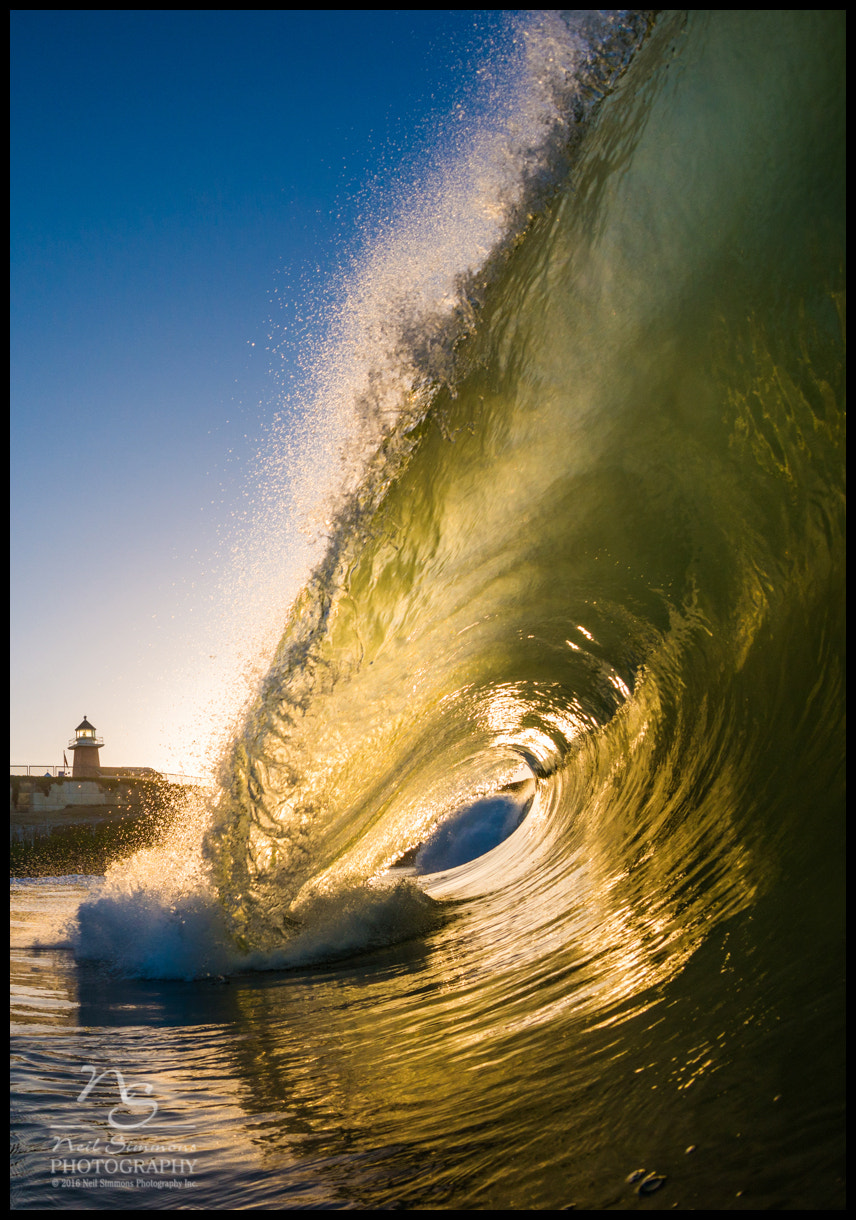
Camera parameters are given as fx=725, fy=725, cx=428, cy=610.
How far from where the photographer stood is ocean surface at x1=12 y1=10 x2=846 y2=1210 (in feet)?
5.67

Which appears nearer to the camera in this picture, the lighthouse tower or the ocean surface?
the ocean surface

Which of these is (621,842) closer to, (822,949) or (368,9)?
(822,949)

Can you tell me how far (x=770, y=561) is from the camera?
9.64 feet

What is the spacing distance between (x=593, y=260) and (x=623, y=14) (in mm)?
754

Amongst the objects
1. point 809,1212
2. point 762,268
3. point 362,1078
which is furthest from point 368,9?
point 362,1078
